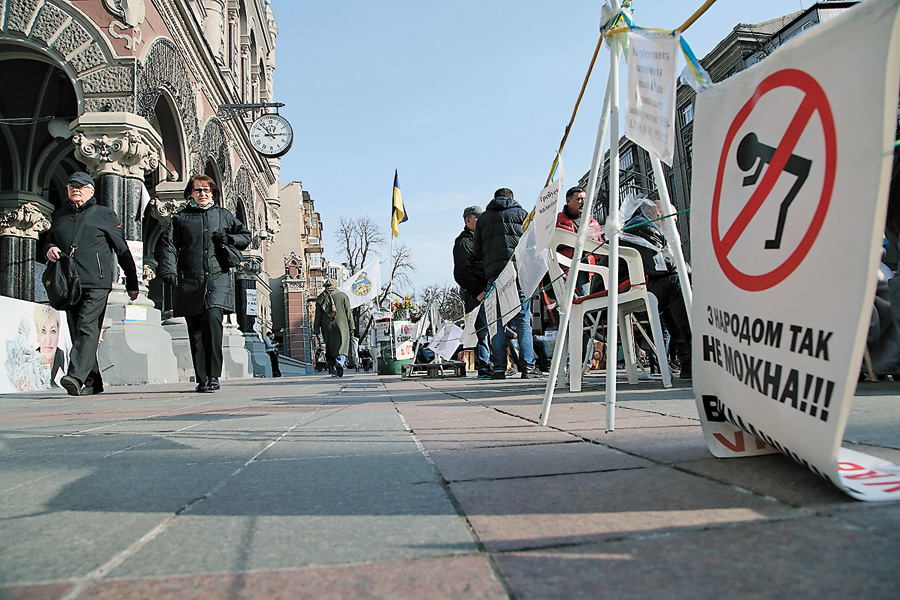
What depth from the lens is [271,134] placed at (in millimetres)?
17188

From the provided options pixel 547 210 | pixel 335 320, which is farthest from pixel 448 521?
pixel 335 320

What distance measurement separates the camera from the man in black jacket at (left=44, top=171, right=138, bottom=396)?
5.99 metres

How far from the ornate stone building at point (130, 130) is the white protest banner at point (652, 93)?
935 cm

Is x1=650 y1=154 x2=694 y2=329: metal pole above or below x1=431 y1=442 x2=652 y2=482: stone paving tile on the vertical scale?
above

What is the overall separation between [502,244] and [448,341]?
416 centimetres

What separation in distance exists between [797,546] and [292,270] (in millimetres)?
34146

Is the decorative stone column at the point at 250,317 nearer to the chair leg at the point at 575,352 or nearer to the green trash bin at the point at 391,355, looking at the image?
the green trash bin at the point at 391,355

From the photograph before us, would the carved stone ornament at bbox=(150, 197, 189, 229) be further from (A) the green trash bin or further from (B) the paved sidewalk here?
(B) the paved sidewalk

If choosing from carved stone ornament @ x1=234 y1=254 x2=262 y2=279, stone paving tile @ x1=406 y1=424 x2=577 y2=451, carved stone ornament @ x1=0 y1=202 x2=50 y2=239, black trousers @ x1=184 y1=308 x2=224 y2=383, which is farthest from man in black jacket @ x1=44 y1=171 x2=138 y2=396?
carved stone ornament @ x1=234 y1=254 x2=262 y2=279

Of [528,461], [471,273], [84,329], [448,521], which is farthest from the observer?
[471,273]

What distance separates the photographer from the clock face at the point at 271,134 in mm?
17078

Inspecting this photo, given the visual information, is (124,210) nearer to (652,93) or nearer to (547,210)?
(547,210)

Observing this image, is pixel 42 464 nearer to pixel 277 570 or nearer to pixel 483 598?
pixel 277 570

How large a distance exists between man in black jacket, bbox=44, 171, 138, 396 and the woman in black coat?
0.56 meters
